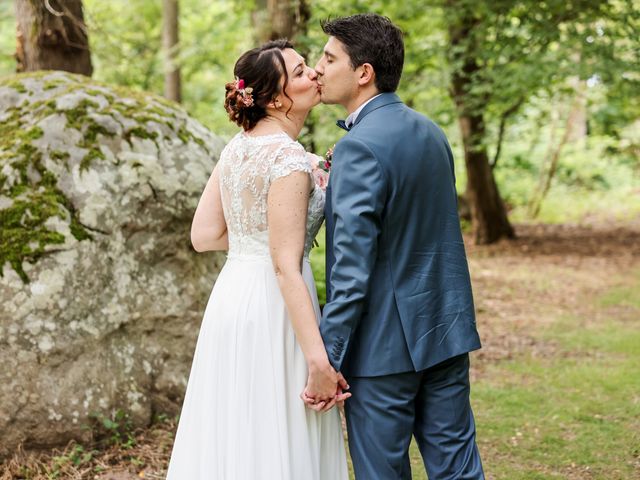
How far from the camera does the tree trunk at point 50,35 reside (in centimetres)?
571

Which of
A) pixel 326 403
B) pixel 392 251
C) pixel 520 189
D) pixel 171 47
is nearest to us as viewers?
pixel 392 251

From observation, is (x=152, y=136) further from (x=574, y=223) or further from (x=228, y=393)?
(x=574, y=223)

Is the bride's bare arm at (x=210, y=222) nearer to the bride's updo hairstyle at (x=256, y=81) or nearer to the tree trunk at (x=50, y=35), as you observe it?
the bride's updo hairstyle at (x=256, y=81)

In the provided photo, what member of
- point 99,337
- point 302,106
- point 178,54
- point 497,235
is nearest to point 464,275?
point 302,106

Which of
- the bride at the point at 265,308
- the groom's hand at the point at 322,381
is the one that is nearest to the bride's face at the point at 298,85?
the bride at the point at 265,308

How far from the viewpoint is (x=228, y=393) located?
2738 mm

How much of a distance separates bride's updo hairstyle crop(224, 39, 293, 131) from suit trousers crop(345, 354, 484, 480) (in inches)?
41.2

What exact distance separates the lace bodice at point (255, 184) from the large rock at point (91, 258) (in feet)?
5.28

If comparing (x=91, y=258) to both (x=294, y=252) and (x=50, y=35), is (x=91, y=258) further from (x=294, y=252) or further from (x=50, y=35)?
(x=50, y=35)

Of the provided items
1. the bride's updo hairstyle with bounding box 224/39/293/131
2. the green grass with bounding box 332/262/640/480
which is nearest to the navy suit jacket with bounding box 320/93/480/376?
the bride's updo hairstyle with bounding box 224/39/293/131

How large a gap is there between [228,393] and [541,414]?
9.90 ft

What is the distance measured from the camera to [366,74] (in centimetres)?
253

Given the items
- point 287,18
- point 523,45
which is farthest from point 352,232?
point 523,45

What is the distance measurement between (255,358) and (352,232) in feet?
2.17
